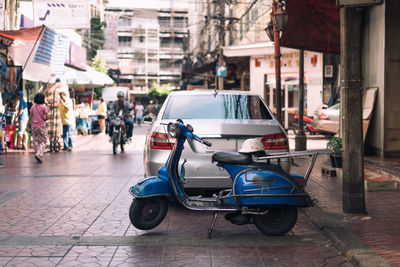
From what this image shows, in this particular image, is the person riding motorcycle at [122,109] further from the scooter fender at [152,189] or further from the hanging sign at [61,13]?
the scooter fender at [152,189]

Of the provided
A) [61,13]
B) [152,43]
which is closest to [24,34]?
[61,13]

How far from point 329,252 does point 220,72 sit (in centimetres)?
2458

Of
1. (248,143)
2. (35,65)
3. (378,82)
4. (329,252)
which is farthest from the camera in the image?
(35,65)

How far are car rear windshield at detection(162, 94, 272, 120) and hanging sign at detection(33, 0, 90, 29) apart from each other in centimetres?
1064

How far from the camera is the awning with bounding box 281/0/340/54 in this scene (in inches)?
521

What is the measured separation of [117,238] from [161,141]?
175cm

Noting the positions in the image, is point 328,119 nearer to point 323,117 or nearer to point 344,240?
point 323,117

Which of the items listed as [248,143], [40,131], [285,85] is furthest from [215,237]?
[285,85]

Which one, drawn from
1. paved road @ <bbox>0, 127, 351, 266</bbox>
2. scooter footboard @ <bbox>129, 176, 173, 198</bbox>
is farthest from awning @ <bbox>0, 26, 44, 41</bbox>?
scooter footboard @ <bbox>129, 176, 173, 198</bbox>

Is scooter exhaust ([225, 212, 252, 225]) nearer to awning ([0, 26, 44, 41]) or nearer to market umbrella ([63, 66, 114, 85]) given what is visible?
awning ([0, 26, 44, 41])

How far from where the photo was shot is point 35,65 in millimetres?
17484

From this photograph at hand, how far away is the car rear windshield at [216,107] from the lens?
7917 mm

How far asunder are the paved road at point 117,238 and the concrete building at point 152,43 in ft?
282

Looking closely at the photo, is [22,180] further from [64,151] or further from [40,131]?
[64,151]
